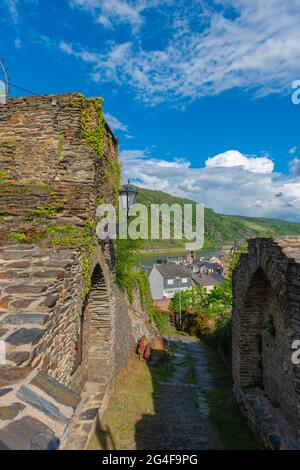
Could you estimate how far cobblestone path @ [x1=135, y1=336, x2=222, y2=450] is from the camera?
718 centimetres

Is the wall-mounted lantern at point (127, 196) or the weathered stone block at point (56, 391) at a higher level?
the wall-mounted lantern at point (127, 196)

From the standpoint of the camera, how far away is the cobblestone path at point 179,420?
7184 millimetres

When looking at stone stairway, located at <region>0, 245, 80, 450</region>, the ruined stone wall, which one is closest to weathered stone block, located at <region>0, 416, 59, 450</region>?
stone stairway, located at <region>0, 245, 80, 450</region>

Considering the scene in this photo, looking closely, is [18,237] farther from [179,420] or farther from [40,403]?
[179,420]

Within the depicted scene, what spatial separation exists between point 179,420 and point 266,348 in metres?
3.04

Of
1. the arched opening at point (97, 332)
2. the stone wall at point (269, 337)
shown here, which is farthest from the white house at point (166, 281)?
the arched opening at point (97, 332)

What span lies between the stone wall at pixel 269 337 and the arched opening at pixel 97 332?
381cm

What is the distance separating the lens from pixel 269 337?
27.5 ft

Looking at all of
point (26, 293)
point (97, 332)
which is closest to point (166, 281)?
point (97, 332)

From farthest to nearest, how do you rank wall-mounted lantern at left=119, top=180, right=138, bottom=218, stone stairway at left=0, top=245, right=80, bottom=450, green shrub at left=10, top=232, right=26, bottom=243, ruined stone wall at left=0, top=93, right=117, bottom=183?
ruined stone wall at left=0, top=93, right=117, bottom=183, wall-mounted lantern at left=119, top=180, right=138, bottom=218, green shrub at left=10, top=232, right=26, bottom=243, stone stairway at left=0, top=245, right=80, bottom=450

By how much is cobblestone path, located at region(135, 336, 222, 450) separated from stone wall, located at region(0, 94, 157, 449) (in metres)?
1.33

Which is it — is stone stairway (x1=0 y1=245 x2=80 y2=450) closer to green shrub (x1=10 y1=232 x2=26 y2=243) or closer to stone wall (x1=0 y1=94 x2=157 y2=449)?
stone wall (x1=0 y1=94 x2=157 y2=449)

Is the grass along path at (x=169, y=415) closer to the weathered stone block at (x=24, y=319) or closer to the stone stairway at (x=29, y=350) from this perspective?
the stone stairway at (x=29, y=350)

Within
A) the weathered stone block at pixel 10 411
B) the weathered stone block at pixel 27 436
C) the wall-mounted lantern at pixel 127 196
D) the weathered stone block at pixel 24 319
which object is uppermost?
the wall-mounted lantern at pixel 127 196
